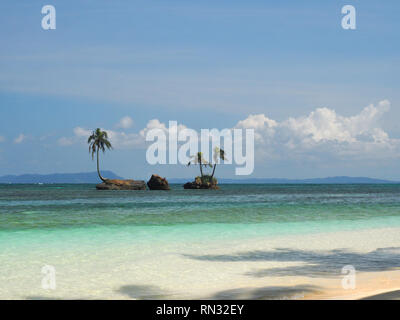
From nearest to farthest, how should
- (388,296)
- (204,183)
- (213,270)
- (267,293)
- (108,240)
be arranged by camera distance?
(388,296), (267,293), (213,270), (108,240), (204,183)

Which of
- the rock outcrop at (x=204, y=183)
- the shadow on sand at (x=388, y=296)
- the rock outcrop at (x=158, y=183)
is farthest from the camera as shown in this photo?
the rock outcrop at (x=204, y=183)

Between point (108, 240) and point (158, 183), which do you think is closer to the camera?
point (108, 240)

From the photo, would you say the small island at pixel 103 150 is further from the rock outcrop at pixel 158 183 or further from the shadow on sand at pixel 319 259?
the shadow on sand at pixel 319 259

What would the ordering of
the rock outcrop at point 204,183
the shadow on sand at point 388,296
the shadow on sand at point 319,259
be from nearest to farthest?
the shadow on sand at point 388,296, the shadow on sand at point 319,259, the rock outcrop at point 204,183

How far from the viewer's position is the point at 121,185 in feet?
298

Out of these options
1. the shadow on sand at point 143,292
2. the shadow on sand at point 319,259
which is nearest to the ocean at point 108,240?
the shadow on sand at point 143,292

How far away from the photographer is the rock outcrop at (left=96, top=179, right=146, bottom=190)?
89.0 metres

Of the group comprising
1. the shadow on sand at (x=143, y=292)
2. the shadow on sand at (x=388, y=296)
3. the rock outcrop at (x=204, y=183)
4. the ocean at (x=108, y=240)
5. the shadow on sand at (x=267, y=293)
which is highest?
the shadow on sand at (x=388, y=296)

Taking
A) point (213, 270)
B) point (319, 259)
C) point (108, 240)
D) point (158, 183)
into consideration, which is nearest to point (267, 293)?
point (213, 270)

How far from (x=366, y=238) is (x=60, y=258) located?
40.3ft

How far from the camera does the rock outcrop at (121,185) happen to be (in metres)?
89.0

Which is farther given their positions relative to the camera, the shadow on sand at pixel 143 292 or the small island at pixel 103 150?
the small island at pixel 103 150

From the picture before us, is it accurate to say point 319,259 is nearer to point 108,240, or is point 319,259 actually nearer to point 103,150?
point 108,240
